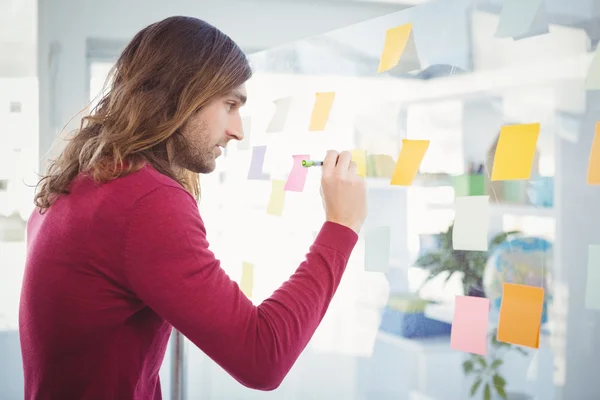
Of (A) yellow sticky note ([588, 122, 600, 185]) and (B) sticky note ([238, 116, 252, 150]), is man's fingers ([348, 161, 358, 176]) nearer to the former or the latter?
(A) yellow sticky note ([588, 122, 600, 185])

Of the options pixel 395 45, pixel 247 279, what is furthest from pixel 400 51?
pixel 247 279

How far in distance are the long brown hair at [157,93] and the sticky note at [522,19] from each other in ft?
1.22

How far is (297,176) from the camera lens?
1.32 m

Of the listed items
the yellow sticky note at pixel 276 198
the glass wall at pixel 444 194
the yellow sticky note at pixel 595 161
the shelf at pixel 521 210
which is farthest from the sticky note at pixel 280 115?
the yellow sticky note at pixel 595 161

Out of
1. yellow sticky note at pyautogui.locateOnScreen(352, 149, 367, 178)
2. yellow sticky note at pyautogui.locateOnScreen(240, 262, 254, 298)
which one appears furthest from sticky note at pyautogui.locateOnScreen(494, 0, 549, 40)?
yellow sticky note at pyautogui.locateOnScreen(240, 262, 254, 298)

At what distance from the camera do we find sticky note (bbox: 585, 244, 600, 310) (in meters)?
0.77

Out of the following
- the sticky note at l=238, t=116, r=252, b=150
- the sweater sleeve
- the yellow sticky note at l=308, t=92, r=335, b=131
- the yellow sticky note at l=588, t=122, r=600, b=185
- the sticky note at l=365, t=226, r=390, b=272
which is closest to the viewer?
the sweater sleeve

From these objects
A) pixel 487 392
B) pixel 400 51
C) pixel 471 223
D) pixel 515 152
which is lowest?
pixel 487 392

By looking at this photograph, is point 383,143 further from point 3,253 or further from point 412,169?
point 3,253

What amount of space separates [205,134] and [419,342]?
0.51 m

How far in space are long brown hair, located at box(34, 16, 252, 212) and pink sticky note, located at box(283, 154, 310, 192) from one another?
1.55ft

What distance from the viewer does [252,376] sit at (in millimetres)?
694

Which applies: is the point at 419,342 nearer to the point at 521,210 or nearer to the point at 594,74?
the point at 521,210

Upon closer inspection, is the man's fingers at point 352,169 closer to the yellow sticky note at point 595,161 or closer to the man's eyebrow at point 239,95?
the man's eyebrow at point 239,95
